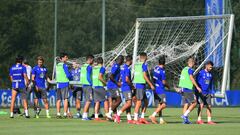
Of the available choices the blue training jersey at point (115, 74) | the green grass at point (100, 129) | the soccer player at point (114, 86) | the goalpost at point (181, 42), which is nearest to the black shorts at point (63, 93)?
the soccer player at point (114, 86)

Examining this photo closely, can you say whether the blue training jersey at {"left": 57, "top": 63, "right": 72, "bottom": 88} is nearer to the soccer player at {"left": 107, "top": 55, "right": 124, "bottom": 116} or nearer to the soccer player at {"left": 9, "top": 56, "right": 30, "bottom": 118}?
the soccer player at {"left": 9, "top": 56, "right": 30, "bottom": 118}

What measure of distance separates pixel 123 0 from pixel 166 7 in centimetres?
1418

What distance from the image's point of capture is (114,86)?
29125 mm

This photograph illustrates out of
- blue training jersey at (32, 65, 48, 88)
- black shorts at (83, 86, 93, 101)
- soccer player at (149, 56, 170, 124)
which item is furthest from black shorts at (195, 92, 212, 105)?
blue training jersey at (32, 65, 48, 88)

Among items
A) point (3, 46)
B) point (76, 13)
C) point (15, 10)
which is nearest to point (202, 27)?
point (3, 46)

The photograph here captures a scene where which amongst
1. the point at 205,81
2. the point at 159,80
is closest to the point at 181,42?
the point at 205,81

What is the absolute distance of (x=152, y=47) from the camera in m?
40.7

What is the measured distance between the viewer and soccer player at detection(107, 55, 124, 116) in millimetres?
28719

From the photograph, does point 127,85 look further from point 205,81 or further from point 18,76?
point 18,76

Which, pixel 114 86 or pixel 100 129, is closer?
pixel 100 129

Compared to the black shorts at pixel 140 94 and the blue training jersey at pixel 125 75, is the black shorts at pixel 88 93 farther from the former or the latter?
the black shorts at pixel 140 94

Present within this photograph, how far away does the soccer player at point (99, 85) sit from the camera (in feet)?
95.2

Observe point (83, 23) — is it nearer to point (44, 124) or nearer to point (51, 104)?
point (51, 104)

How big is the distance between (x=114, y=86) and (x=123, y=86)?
1.18 meters
